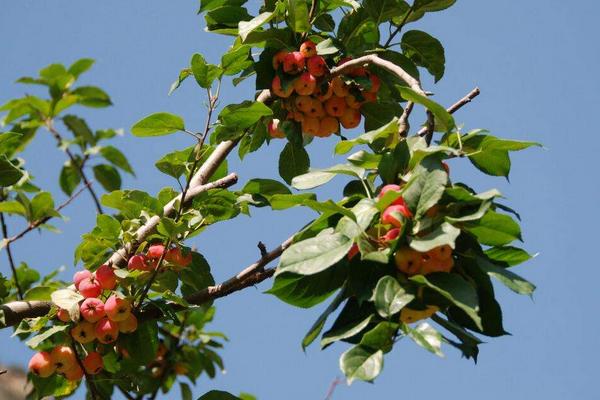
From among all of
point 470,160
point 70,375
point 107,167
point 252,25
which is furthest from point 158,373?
point 470,160

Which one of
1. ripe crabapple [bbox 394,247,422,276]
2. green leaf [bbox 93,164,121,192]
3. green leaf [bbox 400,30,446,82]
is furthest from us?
green leaf [bbox 93,164,121,192]

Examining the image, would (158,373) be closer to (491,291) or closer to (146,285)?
(146,285)

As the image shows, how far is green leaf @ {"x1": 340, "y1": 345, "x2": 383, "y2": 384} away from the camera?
1415mm

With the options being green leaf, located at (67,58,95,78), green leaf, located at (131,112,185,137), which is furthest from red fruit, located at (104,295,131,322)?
green leaf, located at (67,58,95,78)

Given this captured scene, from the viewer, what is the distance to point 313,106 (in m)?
2.32

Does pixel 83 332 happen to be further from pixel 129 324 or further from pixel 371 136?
pixel 371 136

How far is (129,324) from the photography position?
220 cm

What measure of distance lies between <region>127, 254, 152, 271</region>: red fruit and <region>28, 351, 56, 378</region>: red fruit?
0.99 feet

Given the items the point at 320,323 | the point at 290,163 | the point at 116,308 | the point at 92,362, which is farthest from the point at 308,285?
the point at 290,163

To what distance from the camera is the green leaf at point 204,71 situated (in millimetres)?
2270

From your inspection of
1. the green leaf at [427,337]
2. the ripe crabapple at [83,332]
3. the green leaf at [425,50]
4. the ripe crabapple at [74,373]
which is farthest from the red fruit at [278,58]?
the green leaf at [427,337]

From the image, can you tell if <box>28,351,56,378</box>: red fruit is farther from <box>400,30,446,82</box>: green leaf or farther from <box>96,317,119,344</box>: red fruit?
<box>400,30,446,82</box>: green leaf

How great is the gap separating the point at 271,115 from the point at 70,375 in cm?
82

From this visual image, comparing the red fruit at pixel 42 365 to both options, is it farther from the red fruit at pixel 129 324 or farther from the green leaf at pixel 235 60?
the green leaf at pixel 235 60
